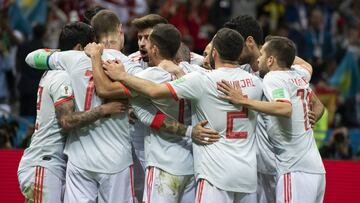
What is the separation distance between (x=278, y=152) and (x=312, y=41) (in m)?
10.7

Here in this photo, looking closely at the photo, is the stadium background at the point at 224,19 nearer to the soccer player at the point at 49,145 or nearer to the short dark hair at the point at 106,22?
the soccer player at the point at 49,145

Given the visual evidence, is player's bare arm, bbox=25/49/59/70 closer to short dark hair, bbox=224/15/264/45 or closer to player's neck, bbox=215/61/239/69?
player's neck, bbox=215/61/239/69

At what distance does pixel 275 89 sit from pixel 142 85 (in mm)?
1215

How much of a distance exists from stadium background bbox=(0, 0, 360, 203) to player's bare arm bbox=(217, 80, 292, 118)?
471cm

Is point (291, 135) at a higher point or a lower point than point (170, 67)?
lower

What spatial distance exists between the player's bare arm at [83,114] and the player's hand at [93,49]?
47 cm

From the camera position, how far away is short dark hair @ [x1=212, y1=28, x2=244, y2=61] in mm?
8812

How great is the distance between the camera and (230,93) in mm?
8773

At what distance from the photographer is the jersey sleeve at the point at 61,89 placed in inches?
359

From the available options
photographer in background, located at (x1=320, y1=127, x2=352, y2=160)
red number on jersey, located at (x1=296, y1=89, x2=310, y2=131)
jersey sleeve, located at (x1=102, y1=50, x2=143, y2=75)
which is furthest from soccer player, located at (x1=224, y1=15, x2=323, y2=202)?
photographer in background, located at (x1=320, y1=127, x2=352, y2=160)

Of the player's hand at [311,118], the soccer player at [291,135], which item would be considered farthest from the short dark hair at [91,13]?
the player's hand at [311,118]

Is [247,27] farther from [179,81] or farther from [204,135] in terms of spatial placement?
[204,135]

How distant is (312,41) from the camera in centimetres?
1981

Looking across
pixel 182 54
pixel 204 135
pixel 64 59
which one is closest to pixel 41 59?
pixel 64 59
